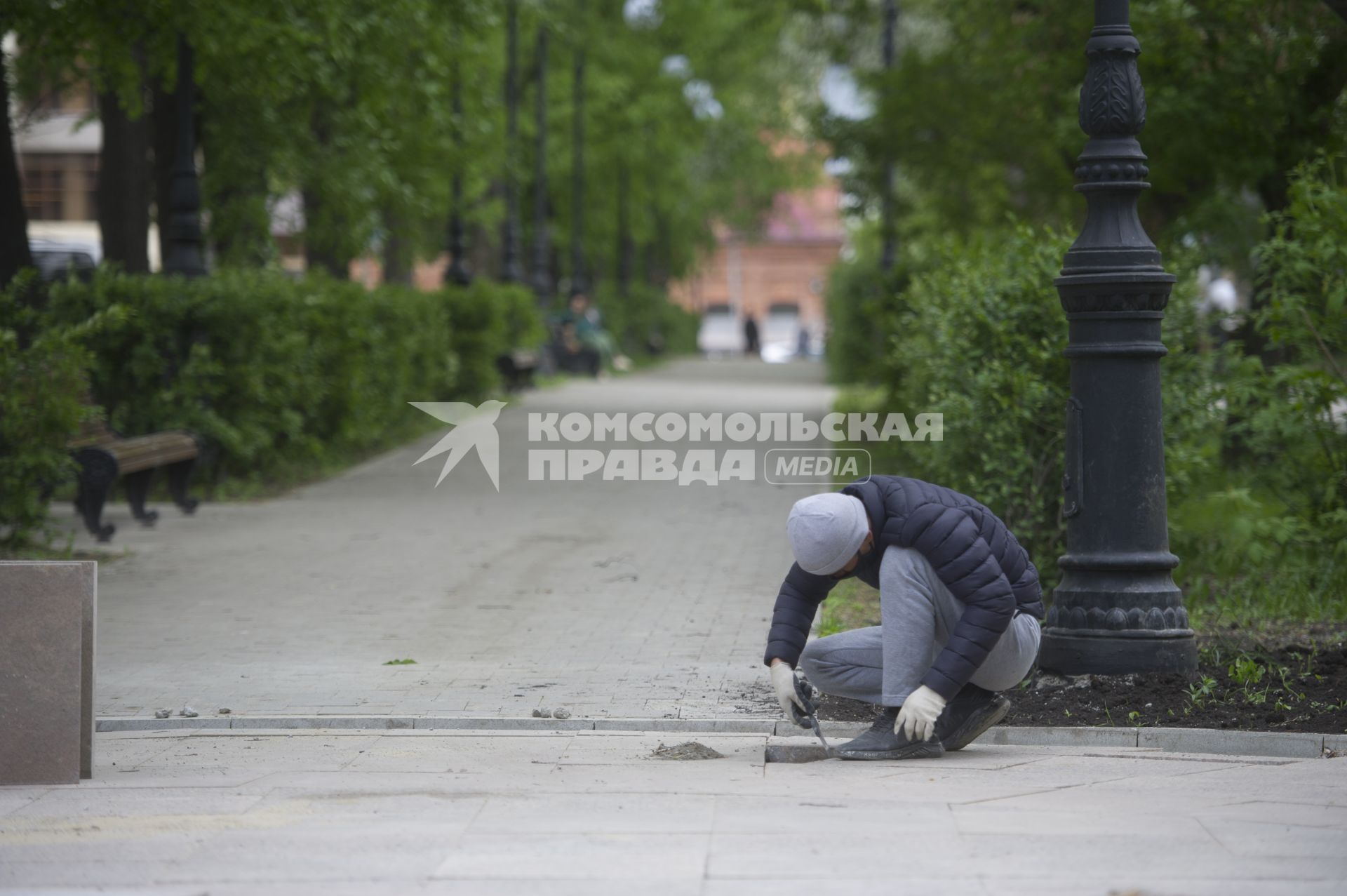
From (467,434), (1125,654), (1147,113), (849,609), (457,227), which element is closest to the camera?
(1125,654)

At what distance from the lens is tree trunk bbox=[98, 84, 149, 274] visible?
59.3ft

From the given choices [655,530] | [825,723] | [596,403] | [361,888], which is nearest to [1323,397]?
[825,723]

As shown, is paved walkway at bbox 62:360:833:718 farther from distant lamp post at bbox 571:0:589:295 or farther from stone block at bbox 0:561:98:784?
distant lamp post at bbox 571:0:589:295

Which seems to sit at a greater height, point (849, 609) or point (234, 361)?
point (234, 361)

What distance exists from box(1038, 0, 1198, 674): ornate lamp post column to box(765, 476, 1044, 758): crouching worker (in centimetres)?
82

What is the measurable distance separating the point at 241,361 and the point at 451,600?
17.0ft

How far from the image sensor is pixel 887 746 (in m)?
6.02

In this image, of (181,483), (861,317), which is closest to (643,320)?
(861,317)

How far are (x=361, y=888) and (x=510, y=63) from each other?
1042 inches

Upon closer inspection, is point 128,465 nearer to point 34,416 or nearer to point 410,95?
point 34,416

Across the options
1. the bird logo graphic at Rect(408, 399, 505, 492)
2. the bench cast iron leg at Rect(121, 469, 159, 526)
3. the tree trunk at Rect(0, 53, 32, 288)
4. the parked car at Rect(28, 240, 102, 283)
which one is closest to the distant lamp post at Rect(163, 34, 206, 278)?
the tree trunk at Rect(0, 53, 32, 288)

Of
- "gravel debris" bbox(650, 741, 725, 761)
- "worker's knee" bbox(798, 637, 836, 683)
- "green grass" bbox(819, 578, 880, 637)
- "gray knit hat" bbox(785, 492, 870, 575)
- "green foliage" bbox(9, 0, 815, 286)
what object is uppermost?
"green foliage" bbox(9, 0, 815, 286)

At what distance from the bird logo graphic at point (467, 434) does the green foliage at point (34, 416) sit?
557cm

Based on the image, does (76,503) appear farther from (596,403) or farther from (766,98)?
(766,98)
